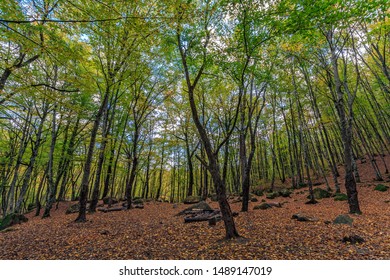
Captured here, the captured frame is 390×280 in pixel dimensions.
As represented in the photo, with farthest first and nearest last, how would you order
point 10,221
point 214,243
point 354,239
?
point 10,221 < point 214,243 < point 354,239

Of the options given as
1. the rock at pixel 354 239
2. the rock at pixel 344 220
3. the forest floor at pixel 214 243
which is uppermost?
the rock at pixel 344 220

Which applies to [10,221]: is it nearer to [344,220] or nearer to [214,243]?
[214,243]

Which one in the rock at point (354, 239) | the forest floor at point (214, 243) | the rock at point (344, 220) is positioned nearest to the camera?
the forest floor at point (214, 243)

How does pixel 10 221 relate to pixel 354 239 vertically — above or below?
below

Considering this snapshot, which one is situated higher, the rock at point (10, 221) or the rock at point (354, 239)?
the rock at point (354, 239)

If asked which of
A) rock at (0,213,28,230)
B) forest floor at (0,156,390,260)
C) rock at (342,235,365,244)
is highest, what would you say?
rock at (342,235,365,244)

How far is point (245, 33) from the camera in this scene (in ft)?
20.8

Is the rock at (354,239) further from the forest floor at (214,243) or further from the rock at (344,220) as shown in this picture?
the rock at (344,220)

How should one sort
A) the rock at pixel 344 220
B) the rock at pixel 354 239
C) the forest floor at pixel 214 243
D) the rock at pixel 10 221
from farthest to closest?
the rock at pixel 10 221
the rock at pixel 344 220
the rock at pixel 354 239
the forest floor at pixel 214 243

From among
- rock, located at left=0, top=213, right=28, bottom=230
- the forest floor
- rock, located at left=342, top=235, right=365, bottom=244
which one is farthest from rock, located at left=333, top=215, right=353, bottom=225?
rock, located at left=0, top=213, right=28, bottom=230

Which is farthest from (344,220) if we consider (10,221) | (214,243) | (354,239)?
(10,221)

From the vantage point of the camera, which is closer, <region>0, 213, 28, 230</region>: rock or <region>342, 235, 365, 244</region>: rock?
<region>342, 235, 365, 244</region>: rock

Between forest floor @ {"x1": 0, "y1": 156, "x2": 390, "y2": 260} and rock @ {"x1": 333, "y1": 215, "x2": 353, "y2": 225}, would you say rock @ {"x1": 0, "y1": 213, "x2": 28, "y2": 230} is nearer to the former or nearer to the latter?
forest floor @ {"x1": 0, "y1": 156, "x2": 390, "y2": 260}

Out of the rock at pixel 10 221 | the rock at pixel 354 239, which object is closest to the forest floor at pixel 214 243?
the rock at pixel 354 239
